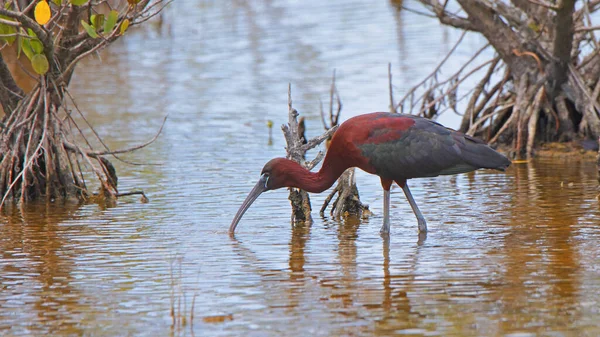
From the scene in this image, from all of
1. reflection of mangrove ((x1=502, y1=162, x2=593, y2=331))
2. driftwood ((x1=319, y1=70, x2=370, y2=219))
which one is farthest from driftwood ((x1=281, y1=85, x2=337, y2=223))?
reflection of mangrove ((x1=502, y1=162, x2=593, y2=331))

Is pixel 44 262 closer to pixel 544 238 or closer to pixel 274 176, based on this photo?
pixel 274 176

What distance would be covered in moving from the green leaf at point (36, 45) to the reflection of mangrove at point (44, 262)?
1.53 metres

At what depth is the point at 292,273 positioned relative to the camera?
24.0ft

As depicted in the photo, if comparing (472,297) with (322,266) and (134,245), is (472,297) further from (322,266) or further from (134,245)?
(134,245)

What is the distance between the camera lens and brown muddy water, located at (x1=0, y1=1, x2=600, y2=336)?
609 cm

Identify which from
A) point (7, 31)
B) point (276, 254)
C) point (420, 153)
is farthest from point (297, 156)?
point (7, 31)

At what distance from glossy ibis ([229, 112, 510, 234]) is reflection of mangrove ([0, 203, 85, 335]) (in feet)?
5.10

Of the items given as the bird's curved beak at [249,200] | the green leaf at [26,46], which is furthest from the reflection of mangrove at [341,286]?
the green leaf at [26,46]

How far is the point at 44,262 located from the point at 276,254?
1.72 meters

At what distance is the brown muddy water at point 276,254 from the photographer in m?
6.09

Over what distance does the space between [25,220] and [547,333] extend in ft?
18.3

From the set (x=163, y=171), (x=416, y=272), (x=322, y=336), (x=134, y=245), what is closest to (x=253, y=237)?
(x=134, y=245)

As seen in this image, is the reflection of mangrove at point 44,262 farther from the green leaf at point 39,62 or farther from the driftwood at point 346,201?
the driftwood at point 346,201

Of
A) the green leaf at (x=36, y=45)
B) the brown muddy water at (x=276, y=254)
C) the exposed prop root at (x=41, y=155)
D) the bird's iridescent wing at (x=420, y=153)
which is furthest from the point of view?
the exposed prop root at (x=41, y=155)
